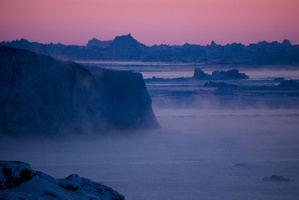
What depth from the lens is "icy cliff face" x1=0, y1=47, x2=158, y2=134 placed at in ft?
26.9

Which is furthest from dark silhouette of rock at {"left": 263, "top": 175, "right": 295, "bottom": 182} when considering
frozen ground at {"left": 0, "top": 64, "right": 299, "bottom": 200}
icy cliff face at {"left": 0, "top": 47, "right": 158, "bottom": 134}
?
icy cliff face at {"left": 0, "top": 47, "right": 158, "bottom": 134}

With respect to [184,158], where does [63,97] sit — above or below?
above

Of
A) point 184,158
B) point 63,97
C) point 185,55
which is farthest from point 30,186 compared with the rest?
point 185,55

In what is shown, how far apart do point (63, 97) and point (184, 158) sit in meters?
3.23

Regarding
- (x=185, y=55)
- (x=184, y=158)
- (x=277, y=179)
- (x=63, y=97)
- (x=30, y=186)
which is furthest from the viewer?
(x=185, y=55)

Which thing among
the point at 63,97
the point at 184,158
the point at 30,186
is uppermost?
the point at 30,186

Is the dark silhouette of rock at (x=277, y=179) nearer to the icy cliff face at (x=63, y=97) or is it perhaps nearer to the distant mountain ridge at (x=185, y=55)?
the icy cliff face at (x=63, y=97)

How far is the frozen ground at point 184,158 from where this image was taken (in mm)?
5242

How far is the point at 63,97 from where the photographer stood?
8.48 metres

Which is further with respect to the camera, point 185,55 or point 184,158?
point 185,55

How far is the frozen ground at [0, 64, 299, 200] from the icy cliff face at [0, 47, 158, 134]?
30cm

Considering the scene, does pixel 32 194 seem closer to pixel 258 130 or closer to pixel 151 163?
pixel 151 163

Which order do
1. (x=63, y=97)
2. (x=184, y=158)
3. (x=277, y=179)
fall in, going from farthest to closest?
(x=63, y=97)
(x=184, y=158)
(x=277, y=179)

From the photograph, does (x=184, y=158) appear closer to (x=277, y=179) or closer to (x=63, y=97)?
(x=277, y=179)
